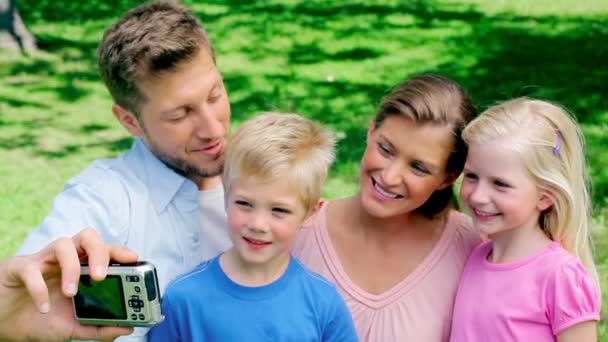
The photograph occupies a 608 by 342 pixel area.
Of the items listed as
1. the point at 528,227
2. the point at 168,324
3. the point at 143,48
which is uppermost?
the point at 143,48

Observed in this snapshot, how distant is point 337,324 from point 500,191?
76 centimetres

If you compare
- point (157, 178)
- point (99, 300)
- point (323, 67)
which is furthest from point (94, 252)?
point (323, 67)

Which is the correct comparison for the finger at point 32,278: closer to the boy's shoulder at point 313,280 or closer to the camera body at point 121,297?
the camera body at point 121,297

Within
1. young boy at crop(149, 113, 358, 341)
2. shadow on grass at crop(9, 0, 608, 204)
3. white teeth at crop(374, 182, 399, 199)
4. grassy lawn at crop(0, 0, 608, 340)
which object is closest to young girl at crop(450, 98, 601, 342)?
white teeth at crop(374, 182, 399, 199)

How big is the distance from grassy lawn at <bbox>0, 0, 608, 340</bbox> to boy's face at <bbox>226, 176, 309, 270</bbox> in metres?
2.46

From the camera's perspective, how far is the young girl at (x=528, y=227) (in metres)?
2.96

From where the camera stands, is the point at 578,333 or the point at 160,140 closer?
the point at 578,333

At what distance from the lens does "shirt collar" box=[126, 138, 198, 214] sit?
3.25 m

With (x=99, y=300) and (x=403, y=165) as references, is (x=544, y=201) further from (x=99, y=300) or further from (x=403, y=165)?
(x=99, y=300)

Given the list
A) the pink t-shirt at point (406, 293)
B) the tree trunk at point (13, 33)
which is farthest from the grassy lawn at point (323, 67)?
the pink t-shirt at point (406, 293)

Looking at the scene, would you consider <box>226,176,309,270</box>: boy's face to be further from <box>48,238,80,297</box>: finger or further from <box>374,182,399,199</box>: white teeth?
<box>48,238,80,297</box>: finger

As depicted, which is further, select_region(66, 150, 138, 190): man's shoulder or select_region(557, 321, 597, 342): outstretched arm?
select_region(66, 150, 138, 190): man's shoulder

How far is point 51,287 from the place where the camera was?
2.60 meters

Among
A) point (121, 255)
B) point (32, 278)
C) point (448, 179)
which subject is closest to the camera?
point (32, 278)
